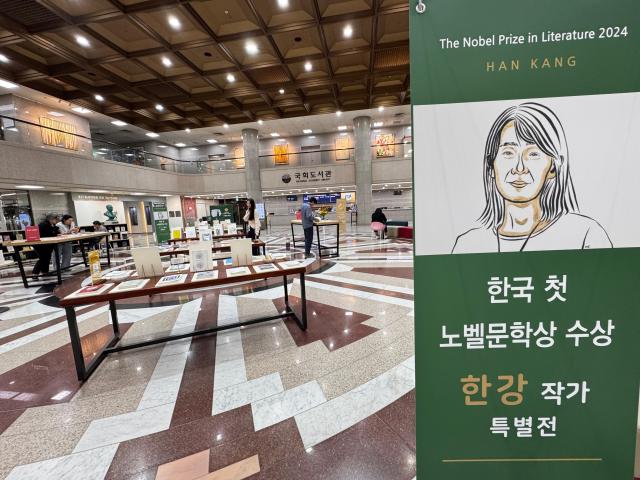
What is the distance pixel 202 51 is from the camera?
759 centimetres

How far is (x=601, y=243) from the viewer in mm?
904

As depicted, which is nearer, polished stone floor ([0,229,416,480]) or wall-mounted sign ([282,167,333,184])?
polished stone floor ([0,229,416,480])

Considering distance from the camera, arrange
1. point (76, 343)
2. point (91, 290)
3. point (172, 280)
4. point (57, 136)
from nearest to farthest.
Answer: point (76, 343), point (91, 290), point (172, 280), point (57, 136)

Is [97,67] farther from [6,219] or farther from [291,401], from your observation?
[291,401]

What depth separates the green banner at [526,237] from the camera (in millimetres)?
852

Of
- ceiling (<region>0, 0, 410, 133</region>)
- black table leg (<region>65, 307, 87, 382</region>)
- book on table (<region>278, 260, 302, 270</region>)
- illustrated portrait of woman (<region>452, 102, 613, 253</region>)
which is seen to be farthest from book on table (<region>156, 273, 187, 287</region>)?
ceiling (<region>0, 0, 410, 133</region>)

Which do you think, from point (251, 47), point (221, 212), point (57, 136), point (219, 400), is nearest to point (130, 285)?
point (219, 400)

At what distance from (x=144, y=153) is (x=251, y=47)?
10.9 metres

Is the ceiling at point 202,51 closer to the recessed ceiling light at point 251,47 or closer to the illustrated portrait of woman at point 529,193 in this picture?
the recessed ceiling light at point 251,47

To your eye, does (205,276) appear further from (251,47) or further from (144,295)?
(251,47)

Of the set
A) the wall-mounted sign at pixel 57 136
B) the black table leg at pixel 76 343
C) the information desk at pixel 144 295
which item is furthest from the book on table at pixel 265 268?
the wall-mounted sign at pixel 57 136

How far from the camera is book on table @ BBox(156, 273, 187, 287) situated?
2.62 m

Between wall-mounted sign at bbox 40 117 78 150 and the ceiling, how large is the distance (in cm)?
255

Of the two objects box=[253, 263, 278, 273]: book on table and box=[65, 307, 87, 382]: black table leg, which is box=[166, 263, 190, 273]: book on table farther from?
box=[65, 307, 87, 382]: black table leg
